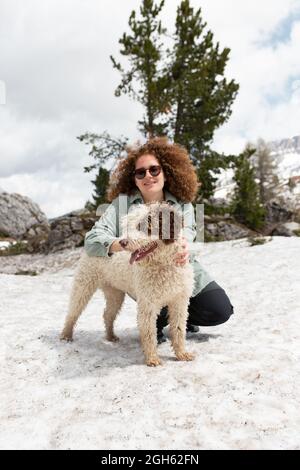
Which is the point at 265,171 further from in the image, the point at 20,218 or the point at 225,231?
the point at 225,231

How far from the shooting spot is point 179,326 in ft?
13.3

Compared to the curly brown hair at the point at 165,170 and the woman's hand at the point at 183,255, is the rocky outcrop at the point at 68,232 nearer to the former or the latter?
the curly brown hair at the point at 165,170

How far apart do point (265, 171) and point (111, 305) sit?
180 feet

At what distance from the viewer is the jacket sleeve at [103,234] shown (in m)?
3.97

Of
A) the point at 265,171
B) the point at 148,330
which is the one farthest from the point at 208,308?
the point at 265,171

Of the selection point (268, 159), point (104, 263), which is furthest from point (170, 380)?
point (268, 159)

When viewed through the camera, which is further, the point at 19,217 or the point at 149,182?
the point at 19,217

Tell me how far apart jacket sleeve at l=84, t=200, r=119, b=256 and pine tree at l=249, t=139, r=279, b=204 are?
163 feet

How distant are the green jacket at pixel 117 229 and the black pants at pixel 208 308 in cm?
10

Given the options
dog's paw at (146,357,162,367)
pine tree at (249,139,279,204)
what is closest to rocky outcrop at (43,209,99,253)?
dog's paw at (146,357,162,367)

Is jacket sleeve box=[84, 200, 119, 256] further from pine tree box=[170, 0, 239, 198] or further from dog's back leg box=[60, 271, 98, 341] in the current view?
pine tree box=[170, 0, 239, 198]

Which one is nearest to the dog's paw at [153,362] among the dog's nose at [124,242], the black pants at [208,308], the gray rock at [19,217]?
the black pants at [208,308]

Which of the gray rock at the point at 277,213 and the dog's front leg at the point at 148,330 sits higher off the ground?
the gray rock at the point at 277,213
